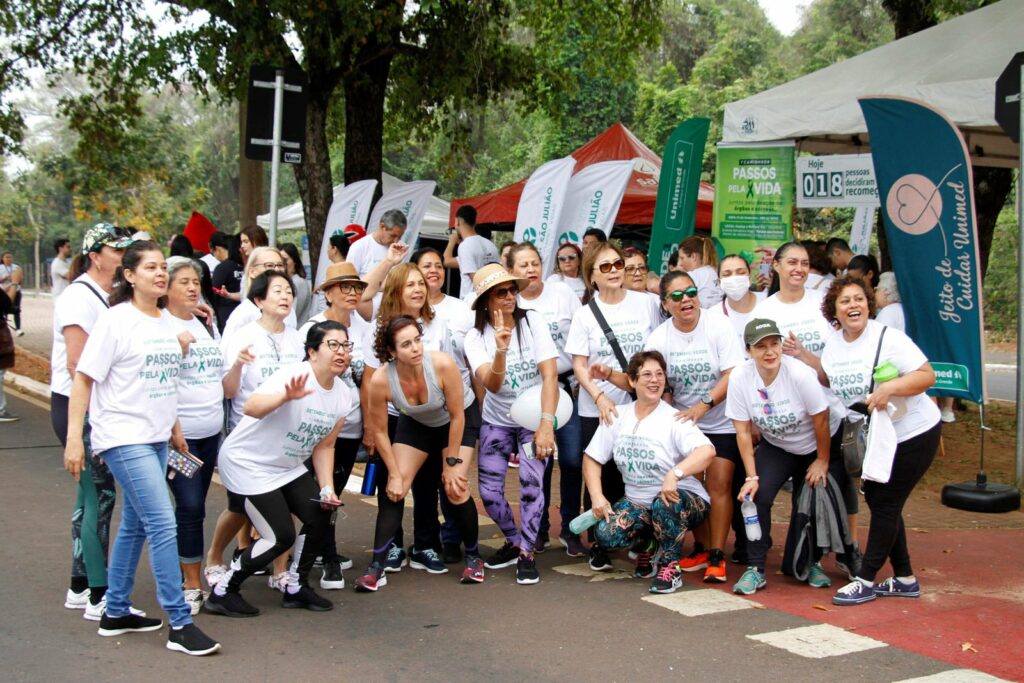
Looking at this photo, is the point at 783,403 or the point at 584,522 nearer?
the point at 783,403

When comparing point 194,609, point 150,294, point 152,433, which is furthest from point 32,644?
point 150,294

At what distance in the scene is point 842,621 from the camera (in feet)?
18.3

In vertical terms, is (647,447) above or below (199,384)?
below

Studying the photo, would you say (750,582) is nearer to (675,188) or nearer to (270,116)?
(270,116)

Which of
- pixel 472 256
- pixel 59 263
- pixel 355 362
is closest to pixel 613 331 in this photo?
pixel 355 362

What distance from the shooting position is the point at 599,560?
6.56 m

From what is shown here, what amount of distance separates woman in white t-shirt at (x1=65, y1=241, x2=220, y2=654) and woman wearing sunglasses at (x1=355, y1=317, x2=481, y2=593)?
4.12 ft

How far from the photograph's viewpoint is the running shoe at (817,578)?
6.20 m

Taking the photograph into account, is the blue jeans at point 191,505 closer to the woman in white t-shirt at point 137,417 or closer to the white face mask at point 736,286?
the woman in white t-shirt at point 137,417

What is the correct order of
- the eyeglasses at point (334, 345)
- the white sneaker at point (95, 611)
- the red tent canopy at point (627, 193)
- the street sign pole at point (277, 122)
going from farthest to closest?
the red tent canopy at point (627, 193) → the street sign pole at point (277, 122) → the eyeglasses at point (334, 345) → the white sneaker at point (95, 611)

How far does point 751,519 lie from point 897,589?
0.86m

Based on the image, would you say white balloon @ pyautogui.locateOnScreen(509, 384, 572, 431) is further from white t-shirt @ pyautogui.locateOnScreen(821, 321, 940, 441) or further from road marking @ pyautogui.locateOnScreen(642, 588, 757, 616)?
white t-shirt @ pyautogui.locateOnScreen(821, 321, 940, 441)

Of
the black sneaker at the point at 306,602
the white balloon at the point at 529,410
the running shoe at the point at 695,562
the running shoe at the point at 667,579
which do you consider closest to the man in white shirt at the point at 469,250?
the white balloon at the point at 529,410

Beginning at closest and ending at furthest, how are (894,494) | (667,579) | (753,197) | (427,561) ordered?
(894,494), (667,579), (427,561), (753,197)
